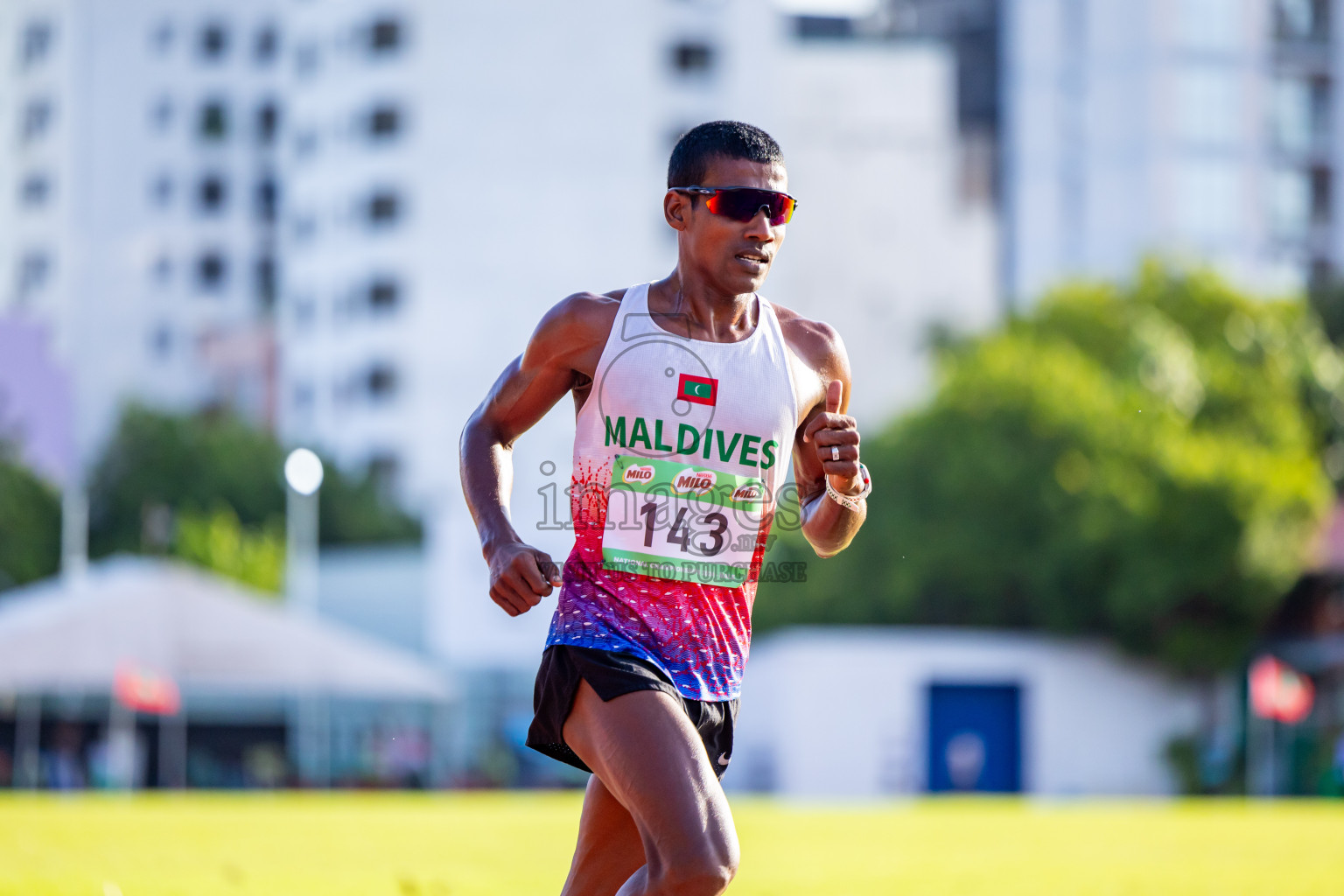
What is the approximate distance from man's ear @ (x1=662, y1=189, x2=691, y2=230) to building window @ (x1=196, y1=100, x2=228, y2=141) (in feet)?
291

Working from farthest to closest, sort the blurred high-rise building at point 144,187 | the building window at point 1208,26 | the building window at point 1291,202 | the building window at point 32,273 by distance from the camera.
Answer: the blurred high-rise building at point 144,187, the building window at point 32,273, the building window at point 1208,26, the building window at point 1291,202

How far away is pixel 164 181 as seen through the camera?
89.1 meters

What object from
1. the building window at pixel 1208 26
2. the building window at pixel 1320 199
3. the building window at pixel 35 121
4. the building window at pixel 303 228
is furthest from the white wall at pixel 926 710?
the building window at pixel 35 121

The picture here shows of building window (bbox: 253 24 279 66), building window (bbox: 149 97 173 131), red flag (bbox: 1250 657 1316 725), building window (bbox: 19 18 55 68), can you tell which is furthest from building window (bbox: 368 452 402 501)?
red flag (bbox: 1250 657 1316 725)

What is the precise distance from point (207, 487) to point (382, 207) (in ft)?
41.2

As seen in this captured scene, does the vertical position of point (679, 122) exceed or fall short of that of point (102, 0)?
it falls short

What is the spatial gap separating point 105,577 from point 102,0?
67393mm

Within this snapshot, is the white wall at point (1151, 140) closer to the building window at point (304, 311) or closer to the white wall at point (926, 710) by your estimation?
the building window at point (304, 311)

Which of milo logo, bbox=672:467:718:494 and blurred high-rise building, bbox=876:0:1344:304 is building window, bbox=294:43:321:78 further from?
milo logo, bbox=672:467:718:494

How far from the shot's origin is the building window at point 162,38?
8944 cm

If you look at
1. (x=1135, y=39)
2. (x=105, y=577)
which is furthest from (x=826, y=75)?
(x=105, y=577)

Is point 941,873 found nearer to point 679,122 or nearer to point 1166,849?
point 1166,849

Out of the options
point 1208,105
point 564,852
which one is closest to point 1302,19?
point 1208,105

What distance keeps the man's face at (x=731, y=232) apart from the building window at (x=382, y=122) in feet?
225
